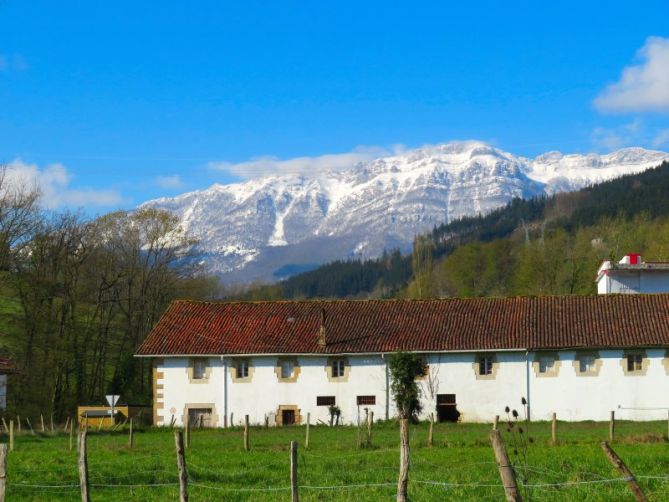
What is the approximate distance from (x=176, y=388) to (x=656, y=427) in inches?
791

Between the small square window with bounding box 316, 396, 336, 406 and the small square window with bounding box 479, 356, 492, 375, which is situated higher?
the small square window with bounding box 479, 356, 492, 375

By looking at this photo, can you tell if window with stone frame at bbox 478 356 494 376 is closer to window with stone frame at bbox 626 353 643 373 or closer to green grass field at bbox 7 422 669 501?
window with stone frame at bbox 626 353 643 373

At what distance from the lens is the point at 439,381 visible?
148 ft

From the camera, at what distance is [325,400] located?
4578 centimetres

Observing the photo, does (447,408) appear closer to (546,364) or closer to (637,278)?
(546,364)

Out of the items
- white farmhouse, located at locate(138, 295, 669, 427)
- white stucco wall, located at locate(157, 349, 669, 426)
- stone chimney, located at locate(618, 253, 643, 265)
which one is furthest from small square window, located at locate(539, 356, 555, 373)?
stone chimney, located at locate(618, 253, 643, 265)

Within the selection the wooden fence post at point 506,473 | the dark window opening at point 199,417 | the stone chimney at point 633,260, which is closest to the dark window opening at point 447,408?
the dark window opening at point 199,417

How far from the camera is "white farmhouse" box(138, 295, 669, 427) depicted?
4381cm

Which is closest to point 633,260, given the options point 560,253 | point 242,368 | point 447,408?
point 447,408

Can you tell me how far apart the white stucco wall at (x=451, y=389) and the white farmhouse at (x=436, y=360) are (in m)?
0.04

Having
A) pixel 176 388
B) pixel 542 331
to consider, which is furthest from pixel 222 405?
pixel 542 331

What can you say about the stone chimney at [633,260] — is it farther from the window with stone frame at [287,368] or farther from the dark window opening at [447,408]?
the window with stone frame at [287,368]

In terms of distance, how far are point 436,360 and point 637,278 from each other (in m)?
20.3

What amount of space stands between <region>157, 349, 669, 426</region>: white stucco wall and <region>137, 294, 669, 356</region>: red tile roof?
56 centimetres
